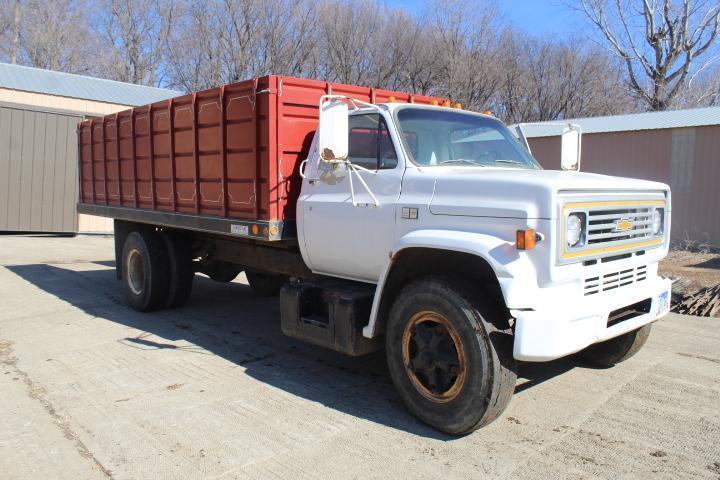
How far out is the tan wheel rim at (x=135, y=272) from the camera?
315 inches

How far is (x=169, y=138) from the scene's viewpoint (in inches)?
271

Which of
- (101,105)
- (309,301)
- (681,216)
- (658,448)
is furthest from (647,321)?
(101,105)

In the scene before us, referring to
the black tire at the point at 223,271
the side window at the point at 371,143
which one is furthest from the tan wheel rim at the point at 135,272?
the side window at the point at 371,143

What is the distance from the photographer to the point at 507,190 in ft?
12.8

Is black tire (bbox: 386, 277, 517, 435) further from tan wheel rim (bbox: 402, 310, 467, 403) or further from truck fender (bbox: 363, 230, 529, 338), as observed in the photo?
truck fender (bbox: 363, 230, 529, 338)

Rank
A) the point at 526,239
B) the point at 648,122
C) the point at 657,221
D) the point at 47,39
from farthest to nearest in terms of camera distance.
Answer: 1. the point at 47,39
2. the point at 648,122
3. the point at 657,221
4. the point at 526,239

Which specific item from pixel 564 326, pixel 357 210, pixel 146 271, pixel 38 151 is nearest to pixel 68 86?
pixel 38 151

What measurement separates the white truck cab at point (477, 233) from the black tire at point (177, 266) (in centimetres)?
309

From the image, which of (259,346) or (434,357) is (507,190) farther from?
(259,346)

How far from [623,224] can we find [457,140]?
1534mm

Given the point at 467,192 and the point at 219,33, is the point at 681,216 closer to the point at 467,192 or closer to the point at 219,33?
the point at 467,192

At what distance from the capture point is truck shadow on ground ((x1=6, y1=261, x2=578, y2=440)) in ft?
16.0

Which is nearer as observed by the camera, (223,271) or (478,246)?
(478,246)

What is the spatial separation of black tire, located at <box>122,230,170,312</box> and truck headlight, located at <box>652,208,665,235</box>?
227 inches
